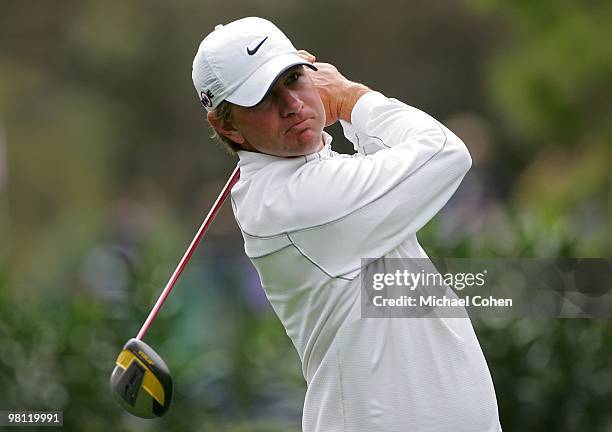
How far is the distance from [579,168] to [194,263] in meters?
2.34

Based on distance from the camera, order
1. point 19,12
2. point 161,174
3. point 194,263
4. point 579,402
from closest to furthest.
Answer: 1. point 579,402
2. point 194,263
3. point 19,12
4. point 161,174

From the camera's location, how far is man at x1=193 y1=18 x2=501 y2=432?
2.77m

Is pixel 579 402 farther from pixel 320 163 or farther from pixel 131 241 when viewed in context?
pixel 131 241

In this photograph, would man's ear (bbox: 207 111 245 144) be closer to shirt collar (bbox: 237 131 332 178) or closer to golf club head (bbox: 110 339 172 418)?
shirt collar (bbox: 237 131 332 178)

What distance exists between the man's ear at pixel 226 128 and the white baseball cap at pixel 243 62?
5 cm

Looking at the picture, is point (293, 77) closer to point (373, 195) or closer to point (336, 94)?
point (336, 94)

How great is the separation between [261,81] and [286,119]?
4.3 inches

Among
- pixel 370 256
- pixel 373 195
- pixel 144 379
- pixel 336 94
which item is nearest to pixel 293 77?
pixel 336 94

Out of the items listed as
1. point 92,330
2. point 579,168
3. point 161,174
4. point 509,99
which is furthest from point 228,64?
point 161,174

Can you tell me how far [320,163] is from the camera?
280 cm

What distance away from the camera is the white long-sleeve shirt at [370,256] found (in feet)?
9.05

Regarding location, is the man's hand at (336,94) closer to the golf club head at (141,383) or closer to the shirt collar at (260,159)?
the shirt collar at (260,159)

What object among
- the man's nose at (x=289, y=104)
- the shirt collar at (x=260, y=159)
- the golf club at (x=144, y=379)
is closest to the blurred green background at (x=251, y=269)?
the golf club at (x=144, y=379)

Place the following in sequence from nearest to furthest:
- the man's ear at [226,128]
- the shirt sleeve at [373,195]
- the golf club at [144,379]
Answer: the shirt sleeve at [373,195]
the man's ear at [226,128]
the golf club at [144,379]
